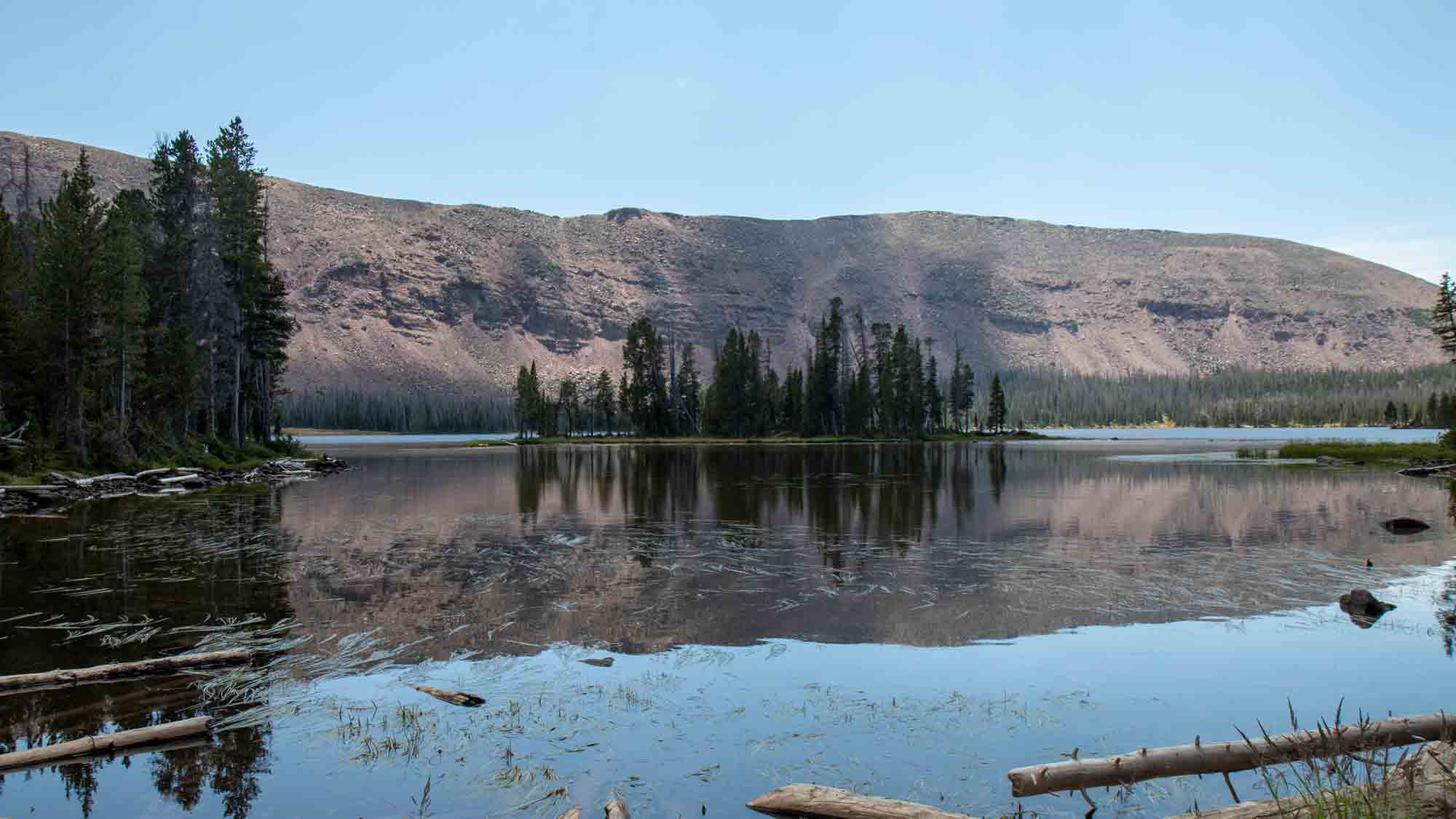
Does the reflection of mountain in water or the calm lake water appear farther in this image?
the reflection of mountain in water

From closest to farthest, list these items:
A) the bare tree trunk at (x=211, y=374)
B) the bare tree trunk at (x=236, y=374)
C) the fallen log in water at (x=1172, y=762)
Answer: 1. the fallen log in water at (x=1172, y=762)
2. the bare tree trunk at (x=211, y=374)
3. the bare tree trunk at (x=236, y=374)

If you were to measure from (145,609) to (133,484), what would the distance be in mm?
33586

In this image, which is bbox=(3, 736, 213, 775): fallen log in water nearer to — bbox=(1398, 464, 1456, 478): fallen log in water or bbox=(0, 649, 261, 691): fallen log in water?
bbox=(0, 649, 261, 691): fallen log in water

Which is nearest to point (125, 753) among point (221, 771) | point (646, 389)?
point (221, 771)

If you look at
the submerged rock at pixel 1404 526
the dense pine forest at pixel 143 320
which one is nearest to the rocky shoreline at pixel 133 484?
the dense pine forest at pixel 143 320

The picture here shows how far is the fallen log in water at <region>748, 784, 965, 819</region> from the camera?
21.8ft

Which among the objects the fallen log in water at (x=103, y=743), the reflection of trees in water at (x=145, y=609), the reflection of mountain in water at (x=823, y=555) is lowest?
the reflection of mountain in water at (x=823, y=555)

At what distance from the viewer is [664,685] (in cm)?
1109

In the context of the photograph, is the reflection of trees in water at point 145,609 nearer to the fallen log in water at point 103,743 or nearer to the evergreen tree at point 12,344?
the fallen log in water at point 103,743

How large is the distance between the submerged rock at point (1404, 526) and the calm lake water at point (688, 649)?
1.46ft

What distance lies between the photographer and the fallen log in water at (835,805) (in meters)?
6.66

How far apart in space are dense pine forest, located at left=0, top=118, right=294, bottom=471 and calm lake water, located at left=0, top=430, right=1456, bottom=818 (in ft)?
56.6

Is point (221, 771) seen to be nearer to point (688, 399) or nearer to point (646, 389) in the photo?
point (646, 389)

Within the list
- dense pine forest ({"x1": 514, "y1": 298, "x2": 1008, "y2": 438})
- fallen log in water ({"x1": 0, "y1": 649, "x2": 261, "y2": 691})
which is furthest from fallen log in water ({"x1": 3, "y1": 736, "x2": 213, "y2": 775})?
dense pine forest ({"x1": 514, "y1": 298, "x2": 1008, "y2": 438})
